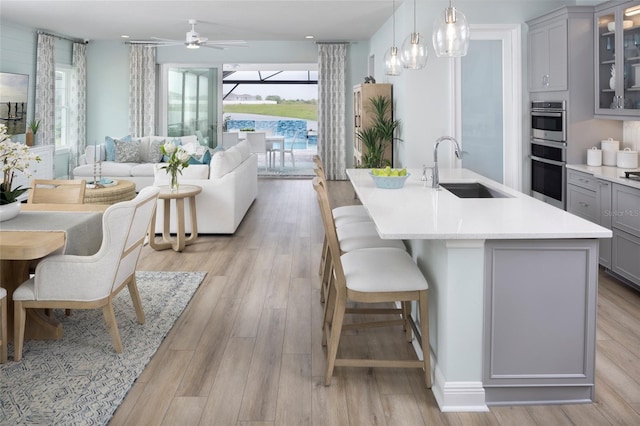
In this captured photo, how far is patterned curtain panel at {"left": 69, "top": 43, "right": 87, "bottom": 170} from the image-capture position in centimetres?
1075

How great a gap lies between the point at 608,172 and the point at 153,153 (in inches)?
276

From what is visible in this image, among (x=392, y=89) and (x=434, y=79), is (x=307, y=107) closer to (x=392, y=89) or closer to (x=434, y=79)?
(x=392, y=89)

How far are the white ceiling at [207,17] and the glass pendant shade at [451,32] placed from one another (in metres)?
4.18

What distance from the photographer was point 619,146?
17.9ft

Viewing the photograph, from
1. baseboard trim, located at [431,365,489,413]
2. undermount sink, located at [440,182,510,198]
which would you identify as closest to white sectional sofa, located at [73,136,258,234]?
undermount sink, located at [440,182,510,198]

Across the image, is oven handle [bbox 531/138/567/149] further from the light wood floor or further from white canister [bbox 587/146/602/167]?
the light wood floor

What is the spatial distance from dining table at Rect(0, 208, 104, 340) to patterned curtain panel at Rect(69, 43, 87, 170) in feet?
24.5

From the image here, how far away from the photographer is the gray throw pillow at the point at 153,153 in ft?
31.7

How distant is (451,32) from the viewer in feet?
10.2

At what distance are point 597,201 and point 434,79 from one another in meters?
2.52

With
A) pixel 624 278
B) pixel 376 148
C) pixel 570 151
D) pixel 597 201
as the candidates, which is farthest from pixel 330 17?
pixel 624 278

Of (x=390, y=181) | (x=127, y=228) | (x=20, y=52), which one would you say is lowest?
(x=127, y=228)

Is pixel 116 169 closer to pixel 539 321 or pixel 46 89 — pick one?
pixel 46 89

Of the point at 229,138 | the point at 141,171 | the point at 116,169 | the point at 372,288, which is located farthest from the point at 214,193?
the point at 229,138
